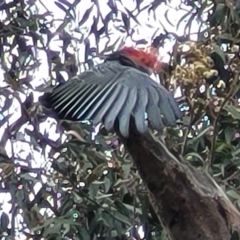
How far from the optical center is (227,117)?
154 centimetres

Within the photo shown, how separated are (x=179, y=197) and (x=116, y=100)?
0.17 metres

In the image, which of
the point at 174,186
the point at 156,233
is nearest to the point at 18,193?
the point at 156,233

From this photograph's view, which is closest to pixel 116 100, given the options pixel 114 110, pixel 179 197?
pixel 114 110

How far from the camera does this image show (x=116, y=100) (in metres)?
1.12

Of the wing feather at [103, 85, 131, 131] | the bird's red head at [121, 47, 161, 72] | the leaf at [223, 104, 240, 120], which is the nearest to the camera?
the wing feather at [103, 85, 131, 131]

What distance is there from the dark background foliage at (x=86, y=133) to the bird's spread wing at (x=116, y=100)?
212 millimetres

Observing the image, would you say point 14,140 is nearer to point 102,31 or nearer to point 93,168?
point 93,168

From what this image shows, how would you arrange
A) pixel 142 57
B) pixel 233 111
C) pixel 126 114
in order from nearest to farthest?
pixel 126 114 < pixel 142 57 < pixel 233 111

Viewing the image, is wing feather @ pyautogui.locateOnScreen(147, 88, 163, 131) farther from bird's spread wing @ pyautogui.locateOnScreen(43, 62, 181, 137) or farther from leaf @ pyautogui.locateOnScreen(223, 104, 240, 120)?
leaf @ pyautogui.locateOnScreen(223, 104, 240, 120)

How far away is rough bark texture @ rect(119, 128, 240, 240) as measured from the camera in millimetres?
1139

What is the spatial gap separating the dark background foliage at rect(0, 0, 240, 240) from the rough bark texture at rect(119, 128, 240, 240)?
0.82ft

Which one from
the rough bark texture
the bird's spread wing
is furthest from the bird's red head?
the rough bark texture

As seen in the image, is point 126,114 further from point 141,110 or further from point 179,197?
point 179,197

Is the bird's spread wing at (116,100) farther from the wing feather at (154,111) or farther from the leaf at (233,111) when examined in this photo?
the leaf at (233,111)
